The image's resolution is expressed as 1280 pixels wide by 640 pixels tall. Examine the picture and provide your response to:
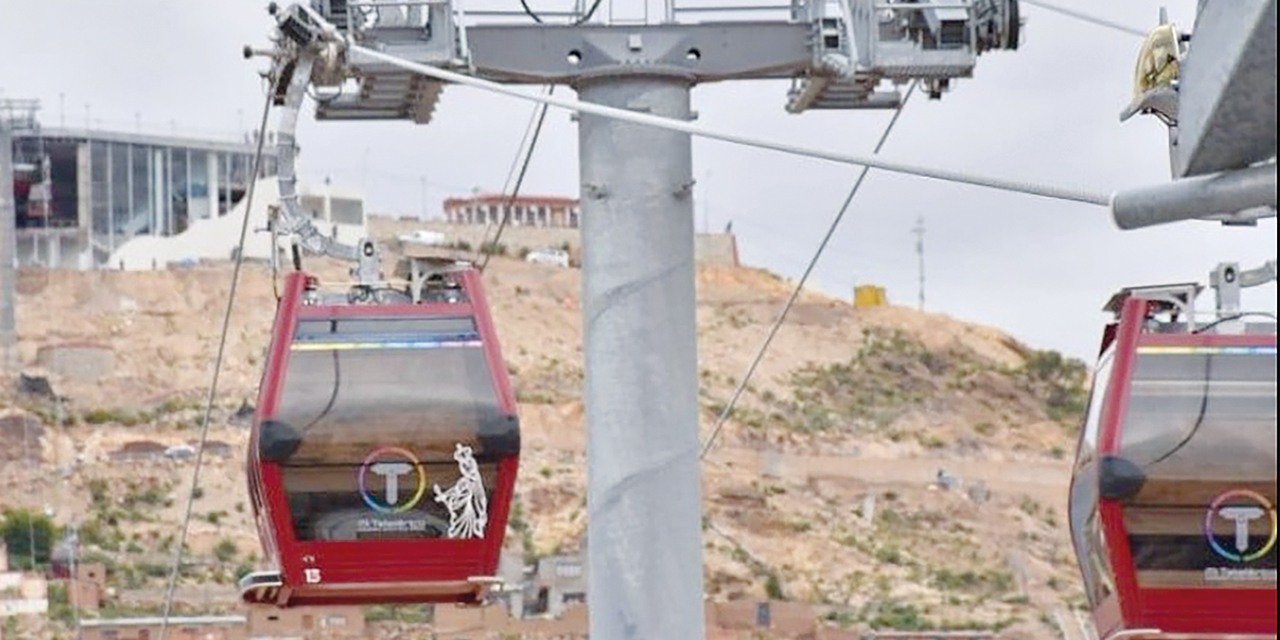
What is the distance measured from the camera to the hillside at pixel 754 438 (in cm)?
8744

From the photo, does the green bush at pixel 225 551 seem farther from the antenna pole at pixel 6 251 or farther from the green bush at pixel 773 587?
the antenna pole at pixel 6 251

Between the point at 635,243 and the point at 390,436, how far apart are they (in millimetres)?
1603

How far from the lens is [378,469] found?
14.3 metres

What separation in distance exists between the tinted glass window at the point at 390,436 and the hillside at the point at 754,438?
65056mm

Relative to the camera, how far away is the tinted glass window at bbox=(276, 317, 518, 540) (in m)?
14.2

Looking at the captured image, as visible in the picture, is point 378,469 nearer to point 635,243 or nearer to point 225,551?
point 635,243

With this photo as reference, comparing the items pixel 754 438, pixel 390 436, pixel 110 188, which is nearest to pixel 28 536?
pixel 754 438

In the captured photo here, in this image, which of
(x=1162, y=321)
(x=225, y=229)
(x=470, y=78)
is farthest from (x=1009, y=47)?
(x=225, y=229)

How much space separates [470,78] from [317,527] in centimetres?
218

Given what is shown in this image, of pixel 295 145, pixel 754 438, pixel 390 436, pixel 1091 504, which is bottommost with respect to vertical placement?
pixel 754 438

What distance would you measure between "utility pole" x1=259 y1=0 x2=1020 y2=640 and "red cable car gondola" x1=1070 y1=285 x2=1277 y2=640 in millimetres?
1284

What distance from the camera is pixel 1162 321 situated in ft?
44.3

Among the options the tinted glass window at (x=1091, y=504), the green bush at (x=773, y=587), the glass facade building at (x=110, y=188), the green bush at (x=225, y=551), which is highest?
the glass facade building at (x=110, y=188)

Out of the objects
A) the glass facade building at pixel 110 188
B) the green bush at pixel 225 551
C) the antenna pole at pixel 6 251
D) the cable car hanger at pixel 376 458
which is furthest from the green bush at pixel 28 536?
the cable car hanger at pixel 376 458
